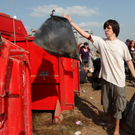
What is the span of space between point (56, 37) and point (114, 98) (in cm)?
138

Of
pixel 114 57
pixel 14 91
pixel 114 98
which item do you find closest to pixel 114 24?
pixel 114 57

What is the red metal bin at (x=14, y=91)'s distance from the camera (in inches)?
53.9

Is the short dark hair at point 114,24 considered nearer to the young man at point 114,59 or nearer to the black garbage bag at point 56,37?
the young man at point 114,59

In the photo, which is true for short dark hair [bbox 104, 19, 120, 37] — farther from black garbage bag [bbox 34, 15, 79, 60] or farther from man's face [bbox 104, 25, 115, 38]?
black garbage bag [bbox 34, 15, 79, 60]

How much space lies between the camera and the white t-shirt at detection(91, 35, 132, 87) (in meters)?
2.41

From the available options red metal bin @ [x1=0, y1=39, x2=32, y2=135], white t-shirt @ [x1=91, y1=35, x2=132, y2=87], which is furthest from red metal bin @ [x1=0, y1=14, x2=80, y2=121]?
red metal bin @ [x1=0, y1=39, x2=32, y2=135]

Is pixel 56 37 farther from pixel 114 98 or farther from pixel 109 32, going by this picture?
pixel 114 98

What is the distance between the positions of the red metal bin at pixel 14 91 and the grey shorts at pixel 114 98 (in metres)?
1.37

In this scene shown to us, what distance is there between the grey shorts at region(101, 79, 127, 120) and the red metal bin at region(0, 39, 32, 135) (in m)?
1.37

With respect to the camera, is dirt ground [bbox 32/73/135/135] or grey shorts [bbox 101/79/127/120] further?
dirt ground [bbox 32/73/135/135]

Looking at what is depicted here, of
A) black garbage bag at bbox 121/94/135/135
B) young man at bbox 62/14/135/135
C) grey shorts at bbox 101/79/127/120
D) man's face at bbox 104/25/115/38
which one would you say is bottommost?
black garbage bag at bbox 121/94/135/135

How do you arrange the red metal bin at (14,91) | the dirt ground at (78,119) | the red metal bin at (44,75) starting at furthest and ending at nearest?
the red metal bin at (44,75) → the dirt ground at (78,119) → the red metal bin at (14,91)

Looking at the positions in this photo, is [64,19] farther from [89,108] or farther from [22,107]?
[89,108]

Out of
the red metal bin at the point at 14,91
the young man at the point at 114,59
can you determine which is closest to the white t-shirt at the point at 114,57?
the young man at the point at 114,59
